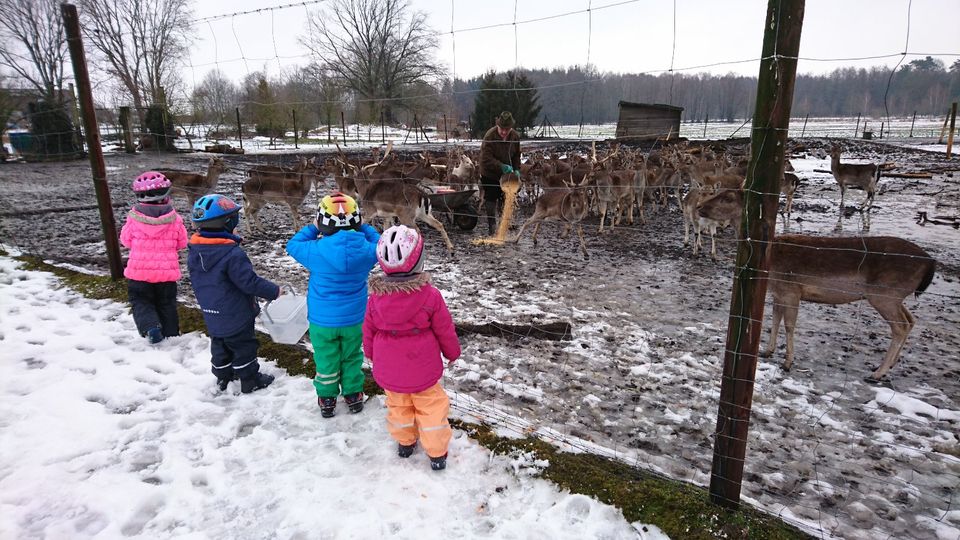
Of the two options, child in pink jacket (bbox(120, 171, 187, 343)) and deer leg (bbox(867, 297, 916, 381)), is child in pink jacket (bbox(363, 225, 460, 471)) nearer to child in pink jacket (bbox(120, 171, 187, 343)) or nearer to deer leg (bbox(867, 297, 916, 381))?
child in pink jacket (bbox(120, 171, 187, 343))

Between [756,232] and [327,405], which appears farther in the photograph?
[327,405]

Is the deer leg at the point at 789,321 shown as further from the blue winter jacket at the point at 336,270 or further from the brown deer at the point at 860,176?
the brown deer at the point at 860,176

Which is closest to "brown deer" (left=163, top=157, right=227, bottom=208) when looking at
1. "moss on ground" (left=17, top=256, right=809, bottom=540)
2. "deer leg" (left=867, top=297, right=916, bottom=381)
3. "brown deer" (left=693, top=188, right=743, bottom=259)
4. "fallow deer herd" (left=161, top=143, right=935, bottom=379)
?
"fallow deer herd" (left=161, top=143, right=935, bottom=379)

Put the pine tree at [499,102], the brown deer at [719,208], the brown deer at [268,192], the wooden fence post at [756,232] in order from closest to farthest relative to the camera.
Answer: the wooden fence post at [756,232], the brown deer at [719,208], the brown deer at [268,192], the pine tree at [499,102]

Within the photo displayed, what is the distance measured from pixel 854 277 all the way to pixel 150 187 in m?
6.34

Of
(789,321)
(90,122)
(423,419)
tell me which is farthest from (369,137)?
(423,419)

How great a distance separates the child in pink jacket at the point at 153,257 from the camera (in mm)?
4449

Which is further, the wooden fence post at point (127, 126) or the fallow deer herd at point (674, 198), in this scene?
the wooden fence post at point (127, 126)

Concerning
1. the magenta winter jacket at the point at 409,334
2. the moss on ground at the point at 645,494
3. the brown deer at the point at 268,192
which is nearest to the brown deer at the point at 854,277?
the moss on ground at the point at 645,494

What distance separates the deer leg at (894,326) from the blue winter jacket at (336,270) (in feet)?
14.6

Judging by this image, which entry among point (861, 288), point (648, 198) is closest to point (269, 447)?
point (861, 288)

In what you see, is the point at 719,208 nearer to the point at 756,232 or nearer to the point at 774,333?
the point at 774,333

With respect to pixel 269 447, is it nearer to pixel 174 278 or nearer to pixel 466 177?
pixel 174 278

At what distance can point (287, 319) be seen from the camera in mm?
4367
